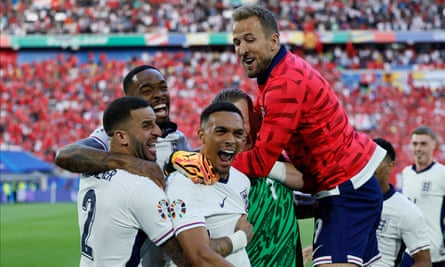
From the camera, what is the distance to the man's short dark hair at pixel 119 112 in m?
3.99

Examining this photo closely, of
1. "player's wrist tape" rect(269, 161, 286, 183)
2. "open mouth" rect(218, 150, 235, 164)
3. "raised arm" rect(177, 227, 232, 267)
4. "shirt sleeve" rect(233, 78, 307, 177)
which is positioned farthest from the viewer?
"player's wrist tape" rect(269, 161, 286, 183)

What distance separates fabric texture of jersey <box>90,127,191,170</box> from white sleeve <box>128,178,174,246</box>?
78 centimetres

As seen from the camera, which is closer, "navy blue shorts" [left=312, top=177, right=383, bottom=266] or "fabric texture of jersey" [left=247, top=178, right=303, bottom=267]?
"fabric texture of jersey" [left=247, top=178, right=303, bottom=267]

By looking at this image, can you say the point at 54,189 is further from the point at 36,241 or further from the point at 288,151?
the point at 288,151

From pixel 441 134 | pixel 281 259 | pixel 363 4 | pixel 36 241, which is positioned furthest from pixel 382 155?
pixel 363 4

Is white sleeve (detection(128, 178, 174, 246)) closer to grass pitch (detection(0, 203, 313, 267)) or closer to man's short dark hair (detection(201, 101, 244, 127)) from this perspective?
man's short dark hair (detection(201, 101, 244, 127))

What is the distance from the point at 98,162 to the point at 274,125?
1063 mm

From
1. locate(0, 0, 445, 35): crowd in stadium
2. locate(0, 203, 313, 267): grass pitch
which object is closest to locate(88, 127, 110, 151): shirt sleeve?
locate(0, 203, 313, 267): grass pitch

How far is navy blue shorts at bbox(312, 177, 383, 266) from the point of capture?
4.68m

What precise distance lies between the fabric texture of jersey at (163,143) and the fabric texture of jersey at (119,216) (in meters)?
0.63

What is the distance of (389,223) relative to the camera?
21.3ft

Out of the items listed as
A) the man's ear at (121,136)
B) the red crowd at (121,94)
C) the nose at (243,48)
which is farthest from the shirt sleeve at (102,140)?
the red crowd at (121,94)

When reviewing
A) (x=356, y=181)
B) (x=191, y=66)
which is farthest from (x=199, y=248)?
(x=191, y=66)

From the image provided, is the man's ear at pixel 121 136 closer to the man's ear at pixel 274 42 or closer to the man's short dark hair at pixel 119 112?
the man's short dark hair at pixel 119 112
